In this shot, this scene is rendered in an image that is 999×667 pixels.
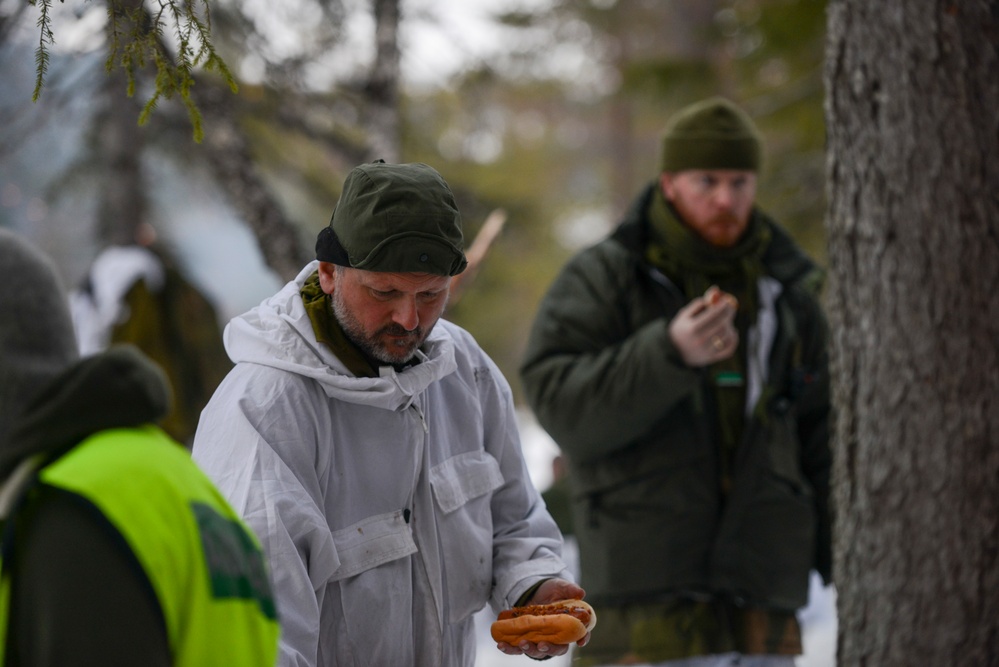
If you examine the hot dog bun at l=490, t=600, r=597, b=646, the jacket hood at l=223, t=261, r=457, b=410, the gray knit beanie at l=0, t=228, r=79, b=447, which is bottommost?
the hot dog bun at l=490, t=600, r=597, b=646

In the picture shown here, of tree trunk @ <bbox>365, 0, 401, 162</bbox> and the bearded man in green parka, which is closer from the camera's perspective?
the bearded man in green parka

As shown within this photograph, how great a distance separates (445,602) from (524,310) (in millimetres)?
20507

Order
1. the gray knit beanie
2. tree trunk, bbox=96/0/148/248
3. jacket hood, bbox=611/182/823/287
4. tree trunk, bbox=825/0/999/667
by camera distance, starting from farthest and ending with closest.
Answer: tree trunk, bbox=96/0/148/248
jacket hood, bbox=611/182/823/287
tree trunk, bbox=825/0/999/667
the gray knit beanie

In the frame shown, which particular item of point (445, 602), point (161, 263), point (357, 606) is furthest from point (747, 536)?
point (161, 263)

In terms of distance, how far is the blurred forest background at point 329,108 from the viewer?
5.83m

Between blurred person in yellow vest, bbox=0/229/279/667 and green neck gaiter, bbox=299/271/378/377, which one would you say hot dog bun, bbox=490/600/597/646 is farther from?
blurred person in yellow vest, bbox=0/229/279/667

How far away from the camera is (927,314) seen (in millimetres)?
3123

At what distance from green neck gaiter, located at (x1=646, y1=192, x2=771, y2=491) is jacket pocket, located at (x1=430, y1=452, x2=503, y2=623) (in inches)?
58.5

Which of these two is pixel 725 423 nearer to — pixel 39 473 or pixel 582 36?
pixel 39 473

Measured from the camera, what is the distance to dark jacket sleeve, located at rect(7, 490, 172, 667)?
150cm

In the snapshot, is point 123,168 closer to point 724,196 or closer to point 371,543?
point 724,196

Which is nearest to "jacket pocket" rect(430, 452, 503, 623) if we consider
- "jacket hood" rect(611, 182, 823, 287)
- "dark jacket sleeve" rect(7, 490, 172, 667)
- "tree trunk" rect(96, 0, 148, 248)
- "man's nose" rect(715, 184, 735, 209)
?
"dark jacket sleeve" rect(7, 490, 172, 667)

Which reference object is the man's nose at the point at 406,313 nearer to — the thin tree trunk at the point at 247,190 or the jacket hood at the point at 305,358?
the jacket hood at the point at 305,358

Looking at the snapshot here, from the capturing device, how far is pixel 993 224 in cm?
309
